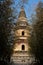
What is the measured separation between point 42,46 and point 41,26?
6.16 ft

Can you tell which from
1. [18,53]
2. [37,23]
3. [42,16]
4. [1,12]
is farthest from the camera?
[18,53]

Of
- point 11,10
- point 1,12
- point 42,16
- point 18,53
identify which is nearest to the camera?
point 1,12

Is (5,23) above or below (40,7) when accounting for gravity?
below

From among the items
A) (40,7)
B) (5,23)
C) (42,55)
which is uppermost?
(40,7)

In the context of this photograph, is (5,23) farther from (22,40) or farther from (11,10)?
(22,40)

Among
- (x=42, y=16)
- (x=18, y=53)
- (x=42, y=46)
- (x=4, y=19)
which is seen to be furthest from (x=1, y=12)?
(x=18, y=53)

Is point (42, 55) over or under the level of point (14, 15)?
under

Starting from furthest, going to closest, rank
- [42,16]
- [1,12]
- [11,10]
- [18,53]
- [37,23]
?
[18,53] < [37,23] < [42,16] < [11,10] < [1,12]

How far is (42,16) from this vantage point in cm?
2155

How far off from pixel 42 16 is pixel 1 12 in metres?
5.75

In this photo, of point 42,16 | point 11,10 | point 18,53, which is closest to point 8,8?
point 11,10

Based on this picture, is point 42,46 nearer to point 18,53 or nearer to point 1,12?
point 1,12

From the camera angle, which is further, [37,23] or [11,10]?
[37,23]

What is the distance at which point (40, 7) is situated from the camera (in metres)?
22.0
